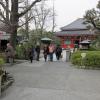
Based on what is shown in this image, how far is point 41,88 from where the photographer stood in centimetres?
1167

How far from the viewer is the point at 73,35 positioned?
51219mm

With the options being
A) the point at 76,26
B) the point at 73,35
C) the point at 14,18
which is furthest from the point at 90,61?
the point at 76,26

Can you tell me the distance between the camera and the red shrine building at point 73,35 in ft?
166

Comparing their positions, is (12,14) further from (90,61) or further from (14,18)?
(90,61)

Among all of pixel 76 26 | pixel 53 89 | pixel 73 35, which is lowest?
pixel 53 89

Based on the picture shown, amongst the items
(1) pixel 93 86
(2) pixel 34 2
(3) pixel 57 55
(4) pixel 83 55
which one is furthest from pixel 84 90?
(3) pixel 57 55

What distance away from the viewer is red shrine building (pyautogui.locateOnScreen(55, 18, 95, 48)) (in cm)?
5072

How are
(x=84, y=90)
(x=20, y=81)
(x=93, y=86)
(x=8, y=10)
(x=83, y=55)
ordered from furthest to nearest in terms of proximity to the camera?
(x=8, y=10)
(x=83, y=55)
(x=20, y=81)
(x=93, y=86)
(x=84, y=90)

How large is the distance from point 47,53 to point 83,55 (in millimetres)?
7172

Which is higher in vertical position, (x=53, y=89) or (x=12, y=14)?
(x=12, y=14)

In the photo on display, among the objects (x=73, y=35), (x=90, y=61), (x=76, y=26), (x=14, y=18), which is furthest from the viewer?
(x=76, y=26)

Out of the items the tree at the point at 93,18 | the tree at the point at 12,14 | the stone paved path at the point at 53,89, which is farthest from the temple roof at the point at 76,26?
the stone paved path at the point at 53,89

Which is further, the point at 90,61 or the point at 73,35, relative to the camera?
the point at 73,35

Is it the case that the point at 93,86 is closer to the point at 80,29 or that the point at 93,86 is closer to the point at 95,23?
the point at 95,23
